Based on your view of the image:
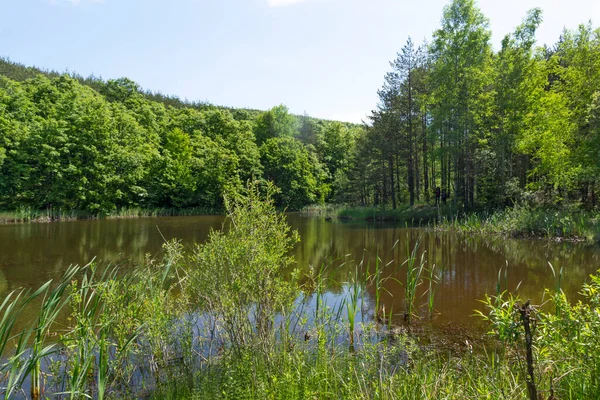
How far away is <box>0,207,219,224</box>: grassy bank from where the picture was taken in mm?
23344

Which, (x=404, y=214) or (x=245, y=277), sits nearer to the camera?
(x=245, y=277)

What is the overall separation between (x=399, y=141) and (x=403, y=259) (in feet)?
61.4

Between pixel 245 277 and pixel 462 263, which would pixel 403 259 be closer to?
pixel 462 263

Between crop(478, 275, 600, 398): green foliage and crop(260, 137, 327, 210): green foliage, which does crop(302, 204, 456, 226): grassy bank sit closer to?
crop(260, 137, 327, 210): green foliage

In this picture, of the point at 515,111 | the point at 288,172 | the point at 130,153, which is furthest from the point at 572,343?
the point at 288,172

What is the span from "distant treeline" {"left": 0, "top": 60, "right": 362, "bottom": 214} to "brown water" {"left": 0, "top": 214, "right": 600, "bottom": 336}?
5.69 m

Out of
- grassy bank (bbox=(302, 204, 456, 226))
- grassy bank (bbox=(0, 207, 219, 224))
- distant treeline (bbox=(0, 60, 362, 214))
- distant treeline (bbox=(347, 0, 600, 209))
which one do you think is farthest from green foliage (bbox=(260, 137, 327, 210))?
distant treeline (bbox=(347, 0, 600, 209))

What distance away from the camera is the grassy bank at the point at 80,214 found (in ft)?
76.6

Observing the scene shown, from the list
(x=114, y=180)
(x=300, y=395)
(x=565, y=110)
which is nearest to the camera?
(x=300, y=395)

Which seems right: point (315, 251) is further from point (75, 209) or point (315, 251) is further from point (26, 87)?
point (26, 87)

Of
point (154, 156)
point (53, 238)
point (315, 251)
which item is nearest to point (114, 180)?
point (154, 156)

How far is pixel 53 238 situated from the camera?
51.1 feet

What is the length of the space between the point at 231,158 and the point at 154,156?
790cm

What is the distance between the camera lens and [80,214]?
27.6 metres
